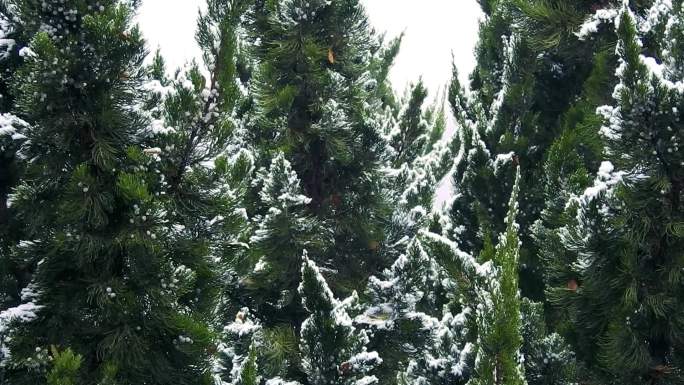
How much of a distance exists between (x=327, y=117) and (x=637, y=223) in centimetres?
483

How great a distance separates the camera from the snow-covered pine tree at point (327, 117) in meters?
8.45

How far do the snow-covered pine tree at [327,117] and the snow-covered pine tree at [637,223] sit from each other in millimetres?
4424

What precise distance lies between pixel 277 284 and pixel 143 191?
4.32 meters

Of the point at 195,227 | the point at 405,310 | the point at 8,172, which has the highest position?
the point at 8,172

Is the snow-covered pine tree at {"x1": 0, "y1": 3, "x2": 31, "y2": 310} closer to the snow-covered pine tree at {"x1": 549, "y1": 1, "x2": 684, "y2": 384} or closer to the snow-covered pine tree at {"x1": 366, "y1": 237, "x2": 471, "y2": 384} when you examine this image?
the snow-covered pine tree at {"x1": 366, "y1": 237, "x2": 471, "y2": 384}

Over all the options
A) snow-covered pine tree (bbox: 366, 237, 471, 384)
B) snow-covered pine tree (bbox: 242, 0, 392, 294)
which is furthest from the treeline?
snow-covered pine tree (bbox: 242, 0, 392, 294)

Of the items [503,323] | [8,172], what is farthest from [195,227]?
[503,323]

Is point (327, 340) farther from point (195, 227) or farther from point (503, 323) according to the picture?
point (503, 323)

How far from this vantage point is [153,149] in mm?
4551

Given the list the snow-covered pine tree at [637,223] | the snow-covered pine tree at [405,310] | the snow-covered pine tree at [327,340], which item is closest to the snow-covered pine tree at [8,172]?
the snow-covered pine tree at [327,340]

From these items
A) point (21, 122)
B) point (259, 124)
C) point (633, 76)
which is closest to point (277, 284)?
point (259, 124)

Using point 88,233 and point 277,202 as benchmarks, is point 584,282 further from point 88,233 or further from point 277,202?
point 277,202

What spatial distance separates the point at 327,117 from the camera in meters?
8.62

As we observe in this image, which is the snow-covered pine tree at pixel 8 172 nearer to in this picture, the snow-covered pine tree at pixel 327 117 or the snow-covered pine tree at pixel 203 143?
the snow-covered pine tree at pixel 203 143
